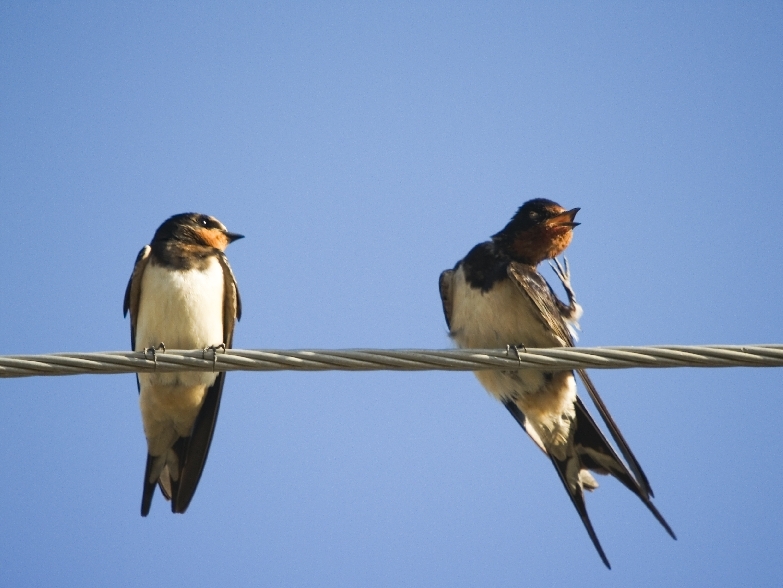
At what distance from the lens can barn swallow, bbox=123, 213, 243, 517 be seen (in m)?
5.08

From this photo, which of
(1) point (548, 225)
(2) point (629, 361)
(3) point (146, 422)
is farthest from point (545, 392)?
(3) point (146, 422)

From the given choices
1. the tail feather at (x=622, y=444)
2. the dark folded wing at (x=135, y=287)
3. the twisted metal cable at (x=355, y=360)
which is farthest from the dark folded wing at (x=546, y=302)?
the dark folded wing at (x=135, y=287)

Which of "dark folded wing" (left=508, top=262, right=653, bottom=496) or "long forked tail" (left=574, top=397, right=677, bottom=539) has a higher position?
"dark folded wing" (left=508, top=262, right=653, bottom=496)

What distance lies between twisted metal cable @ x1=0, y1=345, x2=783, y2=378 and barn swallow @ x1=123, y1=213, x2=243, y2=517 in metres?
1.59

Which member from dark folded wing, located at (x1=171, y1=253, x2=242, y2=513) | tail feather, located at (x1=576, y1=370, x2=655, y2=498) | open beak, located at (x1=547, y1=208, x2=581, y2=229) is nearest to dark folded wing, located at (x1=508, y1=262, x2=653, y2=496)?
tail feather, located at (x1=576, y1=370, x2=655, y2=498)

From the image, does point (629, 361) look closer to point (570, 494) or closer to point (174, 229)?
point (570, 494)

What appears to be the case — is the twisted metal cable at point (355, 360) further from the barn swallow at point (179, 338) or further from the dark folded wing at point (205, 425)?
the dark folded wing at point (205, 425)

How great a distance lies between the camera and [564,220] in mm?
5504

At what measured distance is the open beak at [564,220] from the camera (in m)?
5.46

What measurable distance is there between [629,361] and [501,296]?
1695 mm

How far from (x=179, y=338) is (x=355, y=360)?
1956 millimetres

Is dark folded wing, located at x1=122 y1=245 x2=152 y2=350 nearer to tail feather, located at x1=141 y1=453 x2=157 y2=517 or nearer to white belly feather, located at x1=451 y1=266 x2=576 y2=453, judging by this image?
tail feather, located at x1=141 y1=453 x2=157 y2=517

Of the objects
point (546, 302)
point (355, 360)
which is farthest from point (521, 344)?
point (355, 360)

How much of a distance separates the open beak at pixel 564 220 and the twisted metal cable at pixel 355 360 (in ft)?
6.77
